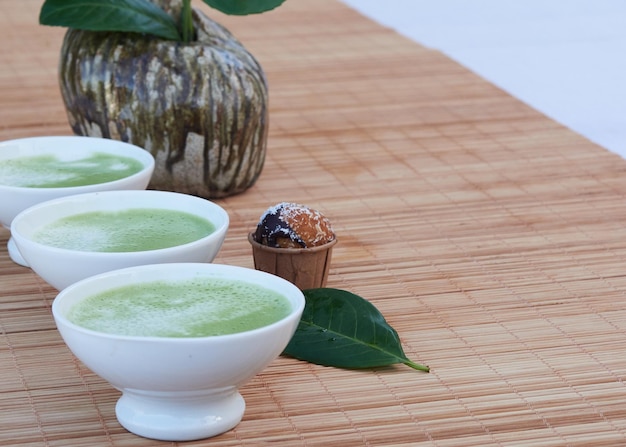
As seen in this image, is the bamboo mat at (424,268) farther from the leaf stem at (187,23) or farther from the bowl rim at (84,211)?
the leaf stem at (187,23)

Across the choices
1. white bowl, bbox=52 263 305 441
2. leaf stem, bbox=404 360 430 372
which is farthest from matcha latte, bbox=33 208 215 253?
leaf stem, bbox=404 360 430 372

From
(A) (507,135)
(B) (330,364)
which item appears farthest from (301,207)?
(A) (507,135)

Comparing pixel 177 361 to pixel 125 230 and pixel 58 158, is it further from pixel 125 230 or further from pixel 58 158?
pixel 58 158

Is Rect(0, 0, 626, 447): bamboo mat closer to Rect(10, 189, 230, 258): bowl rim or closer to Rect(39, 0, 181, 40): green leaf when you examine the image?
Rect(10, 189, 230, 258): bowl rim

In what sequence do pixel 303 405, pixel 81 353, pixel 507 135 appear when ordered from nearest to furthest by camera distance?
pixel 81 353
pixel 303 405
pixel 507 135

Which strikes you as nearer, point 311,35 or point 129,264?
point 129,264

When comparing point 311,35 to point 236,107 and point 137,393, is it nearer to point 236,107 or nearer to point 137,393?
point 236,107
